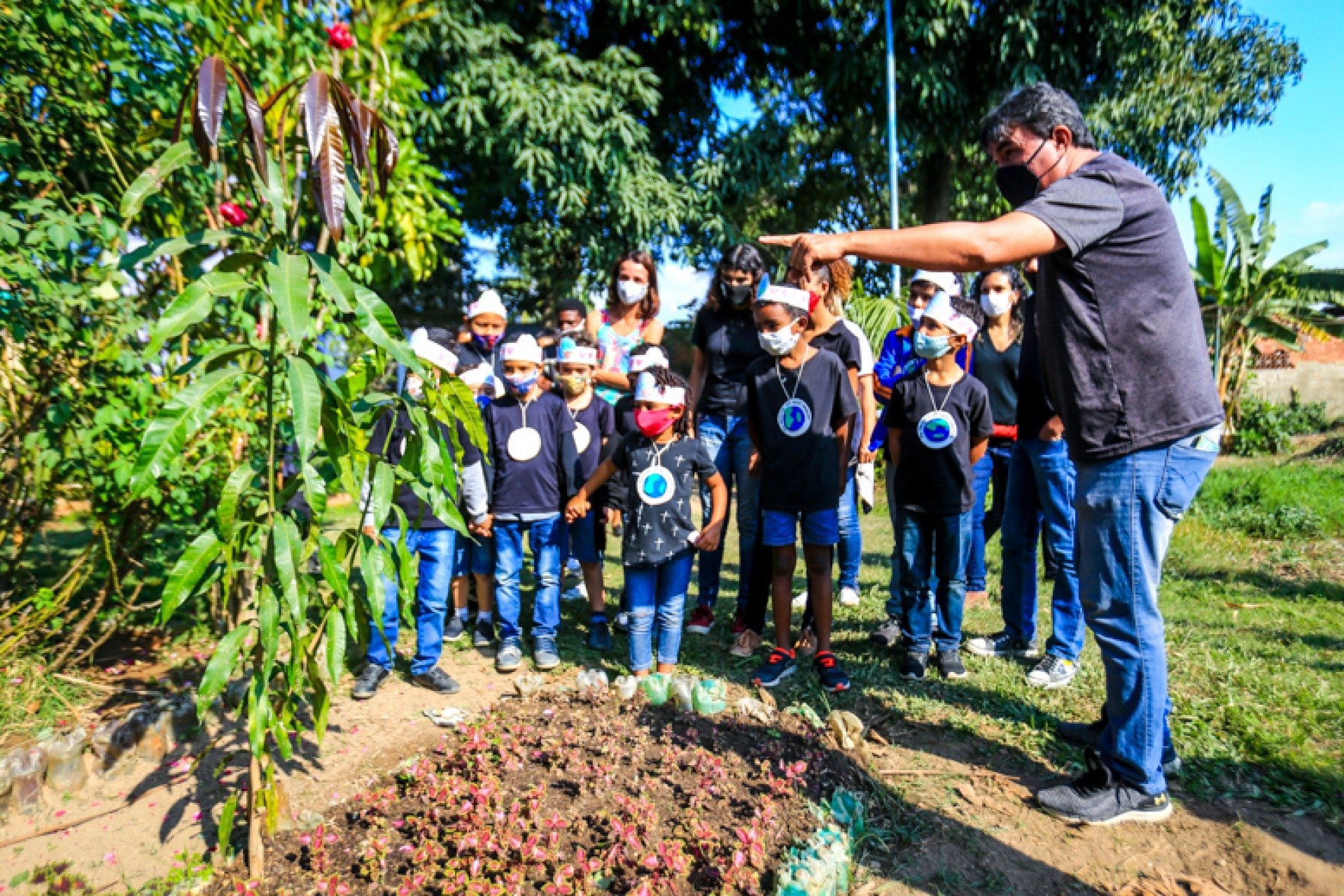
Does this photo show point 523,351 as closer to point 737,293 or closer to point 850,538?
point 737,293

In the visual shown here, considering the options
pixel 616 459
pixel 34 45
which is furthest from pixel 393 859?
pixel 34 45

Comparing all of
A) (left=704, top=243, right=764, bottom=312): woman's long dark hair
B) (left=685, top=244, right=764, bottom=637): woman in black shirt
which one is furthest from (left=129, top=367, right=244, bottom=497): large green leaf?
(left=704, top=243, right=764, bottom=312): woman's long dark hair

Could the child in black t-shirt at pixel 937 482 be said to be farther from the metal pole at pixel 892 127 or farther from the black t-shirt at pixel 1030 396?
the metal pole at pixel 892 127

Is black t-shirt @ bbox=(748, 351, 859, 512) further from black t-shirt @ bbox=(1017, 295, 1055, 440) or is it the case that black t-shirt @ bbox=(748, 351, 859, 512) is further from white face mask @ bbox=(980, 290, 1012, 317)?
white face mask @ bbox=(980, 290, 1012, 317)

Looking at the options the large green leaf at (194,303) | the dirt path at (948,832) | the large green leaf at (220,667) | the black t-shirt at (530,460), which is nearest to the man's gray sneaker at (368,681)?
the dirt path at (948,832)

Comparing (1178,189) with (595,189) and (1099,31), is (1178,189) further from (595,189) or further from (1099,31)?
(595,189)

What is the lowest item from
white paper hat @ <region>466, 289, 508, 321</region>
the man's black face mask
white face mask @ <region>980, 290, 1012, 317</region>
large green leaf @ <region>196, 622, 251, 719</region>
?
large green leaf @ <region>196, 622, 251, 719</region>

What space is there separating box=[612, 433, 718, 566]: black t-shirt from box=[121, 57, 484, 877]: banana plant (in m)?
1.45

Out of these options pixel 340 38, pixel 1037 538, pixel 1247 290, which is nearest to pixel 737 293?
pixel 1037 538

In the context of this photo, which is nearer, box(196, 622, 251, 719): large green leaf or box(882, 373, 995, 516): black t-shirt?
box(196, 622, 251, 719): large green leaf

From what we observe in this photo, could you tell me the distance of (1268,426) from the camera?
1175cm

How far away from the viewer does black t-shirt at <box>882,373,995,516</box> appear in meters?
3.77

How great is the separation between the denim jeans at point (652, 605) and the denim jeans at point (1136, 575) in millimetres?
1779

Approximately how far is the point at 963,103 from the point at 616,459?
29.9ft
